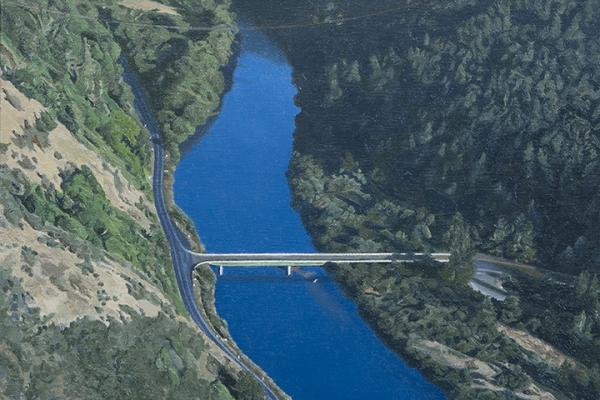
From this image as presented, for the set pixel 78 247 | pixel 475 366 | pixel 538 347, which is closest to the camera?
pixel 78 247

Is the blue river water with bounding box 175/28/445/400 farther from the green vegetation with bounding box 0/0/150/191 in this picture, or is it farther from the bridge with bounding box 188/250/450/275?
the green vegetation with bounding box 0/0/150/191

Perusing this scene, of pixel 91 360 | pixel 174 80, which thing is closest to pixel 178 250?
pixel 91 360

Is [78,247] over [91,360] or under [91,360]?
over

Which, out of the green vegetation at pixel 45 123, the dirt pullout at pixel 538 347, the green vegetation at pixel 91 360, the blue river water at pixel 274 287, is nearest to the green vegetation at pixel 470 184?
the dirt pullout at pixel 538 347

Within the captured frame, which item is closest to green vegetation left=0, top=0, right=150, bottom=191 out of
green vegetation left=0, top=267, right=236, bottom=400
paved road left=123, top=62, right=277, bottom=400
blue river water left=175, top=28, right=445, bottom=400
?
paved road left=123, top=62, right=277, bottom=400

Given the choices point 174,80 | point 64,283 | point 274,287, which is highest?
point 174,80

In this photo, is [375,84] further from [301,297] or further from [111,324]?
[111,324]

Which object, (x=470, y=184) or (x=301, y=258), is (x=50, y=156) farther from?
(x=470, y=184)

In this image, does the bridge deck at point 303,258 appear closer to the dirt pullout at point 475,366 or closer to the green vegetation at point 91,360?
the dirt pullout at point 475,366
